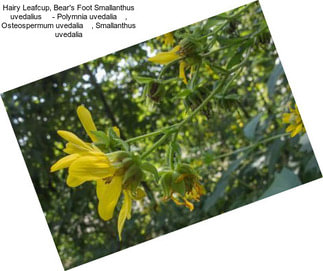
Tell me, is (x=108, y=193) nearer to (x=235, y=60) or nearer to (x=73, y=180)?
(x=73, y=180)

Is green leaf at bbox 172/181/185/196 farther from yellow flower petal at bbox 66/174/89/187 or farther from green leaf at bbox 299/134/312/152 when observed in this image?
green leaf at bbox 299/134/312/152

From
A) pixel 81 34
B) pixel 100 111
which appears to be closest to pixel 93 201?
pixel 100 111

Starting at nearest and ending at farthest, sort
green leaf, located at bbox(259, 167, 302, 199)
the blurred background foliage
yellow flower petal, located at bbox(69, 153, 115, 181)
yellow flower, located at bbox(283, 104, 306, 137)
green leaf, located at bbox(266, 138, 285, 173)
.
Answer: yellow flower petal, located at bbox(69, 153, 115, 181) < green leaf, located at bbox(259, 167, 302, 199) < yellow flower, located at bbox(283, 104, 306, 137) < green leaf, located at bbox(266, 138, 285, 173) < the blurred background foliage

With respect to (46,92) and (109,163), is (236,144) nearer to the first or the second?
(46,92)

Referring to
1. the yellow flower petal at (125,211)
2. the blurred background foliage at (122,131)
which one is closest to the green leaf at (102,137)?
the yellow flower petal at (125,211)

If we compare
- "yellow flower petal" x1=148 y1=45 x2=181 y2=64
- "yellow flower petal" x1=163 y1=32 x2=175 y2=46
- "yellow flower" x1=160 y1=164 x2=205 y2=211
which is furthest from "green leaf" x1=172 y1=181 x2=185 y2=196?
"yellow flower petal" x1=163 y1=32 x2=175 y2=46

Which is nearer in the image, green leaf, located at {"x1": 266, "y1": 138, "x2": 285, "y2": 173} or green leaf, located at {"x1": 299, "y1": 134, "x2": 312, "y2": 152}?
green leaf, located at {"x1": 299, "y1": 134, "x2": 312, "y2": 152}

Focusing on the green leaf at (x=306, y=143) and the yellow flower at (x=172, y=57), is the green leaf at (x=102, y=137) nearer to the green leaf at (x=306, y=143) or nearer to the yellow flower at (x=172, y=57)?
the yellow flower at (x=172, y=57)

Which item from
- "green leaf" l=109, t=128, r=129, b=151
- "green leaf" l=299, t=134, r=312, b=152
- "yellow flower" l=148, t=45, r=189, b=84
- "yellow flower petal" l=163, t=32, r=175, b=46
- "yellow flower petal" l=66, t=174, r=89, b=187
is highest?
"yellow flower petal" l=163, t=32, r=175, b=46
